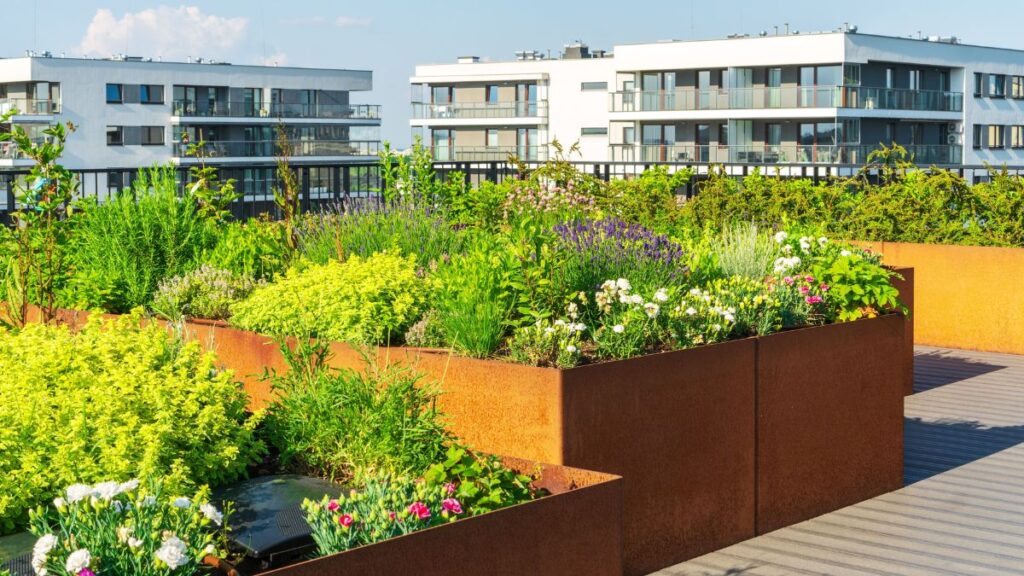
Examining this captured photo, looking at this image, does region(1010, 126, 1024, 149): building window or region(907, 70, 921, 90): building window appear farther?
region(1010, 126, 1024, 149): building window

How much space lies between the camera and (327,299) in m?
7.27

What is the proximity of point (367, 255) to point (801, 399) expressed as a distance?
9.73 feet

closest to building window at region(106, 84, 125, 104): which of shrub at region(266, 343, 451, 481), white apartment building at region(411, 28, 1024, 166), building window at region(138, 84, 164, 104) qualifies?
building window at region(138, 84, 164, 104)

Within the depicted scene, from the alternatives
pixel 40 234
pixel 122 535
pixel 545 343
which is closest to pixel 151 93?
pixel 40 234

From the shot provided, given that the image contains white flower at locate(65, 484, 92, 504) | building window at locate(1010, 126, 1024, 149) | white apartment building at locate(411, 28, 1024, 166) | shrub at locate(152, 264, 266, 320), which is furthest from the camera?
building window at locate(1010, 126, 1024, 149)

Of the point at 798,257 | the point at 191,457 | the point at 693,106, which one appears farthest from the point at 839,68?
the point at 191,457

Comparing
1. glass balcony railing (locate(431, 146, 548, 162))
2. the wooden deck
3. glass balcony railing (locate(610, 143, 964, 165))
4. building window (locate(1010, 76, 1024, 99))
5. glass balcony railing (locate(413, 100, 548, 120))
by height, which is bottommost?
the wooden deck

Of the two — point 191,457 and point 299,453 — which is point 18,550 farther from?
point 299,453

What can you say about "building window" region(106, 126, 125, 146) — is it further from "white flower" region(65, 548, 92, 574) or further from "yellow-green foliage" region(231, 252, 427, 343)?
"white flower" region(65, 548, 92, 574)

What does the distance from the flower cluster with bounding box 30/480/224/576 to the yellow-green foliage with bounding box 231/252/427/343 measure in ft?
8.57

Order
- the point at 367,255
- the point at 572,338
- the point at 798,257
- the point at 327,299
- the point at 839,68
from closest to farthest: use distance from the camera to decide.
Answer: the point at 572,338
the point at 327,299
the point at 798,257
the point at 367,255
the point at 839,68

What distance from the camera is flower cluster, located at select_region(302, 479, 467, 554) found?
458 centimetres

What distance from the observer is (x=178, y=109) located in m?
71.4

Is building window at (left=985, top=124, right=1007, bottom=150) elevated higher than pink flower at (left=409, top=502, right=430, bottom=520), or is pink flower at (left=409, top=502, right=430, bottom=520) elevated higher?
building window at (left=985, top=124, right=1007, bottom=150)
